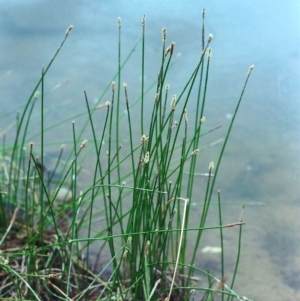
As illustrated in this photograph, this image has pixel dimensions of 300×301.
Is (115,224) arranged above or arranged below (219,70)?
below

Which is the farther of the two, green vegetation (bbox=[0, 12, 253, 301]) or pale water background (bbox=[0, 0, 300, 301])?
pale water background (bbox=[0, 0, 300, 301])

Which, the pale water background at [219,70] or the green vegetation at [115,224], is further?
the pale water background at [219,70]

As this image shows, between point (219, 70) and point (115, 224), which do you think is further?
point (219, 70)

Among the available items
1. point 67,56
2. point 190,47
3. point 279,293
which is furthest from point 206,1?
point 279,293
